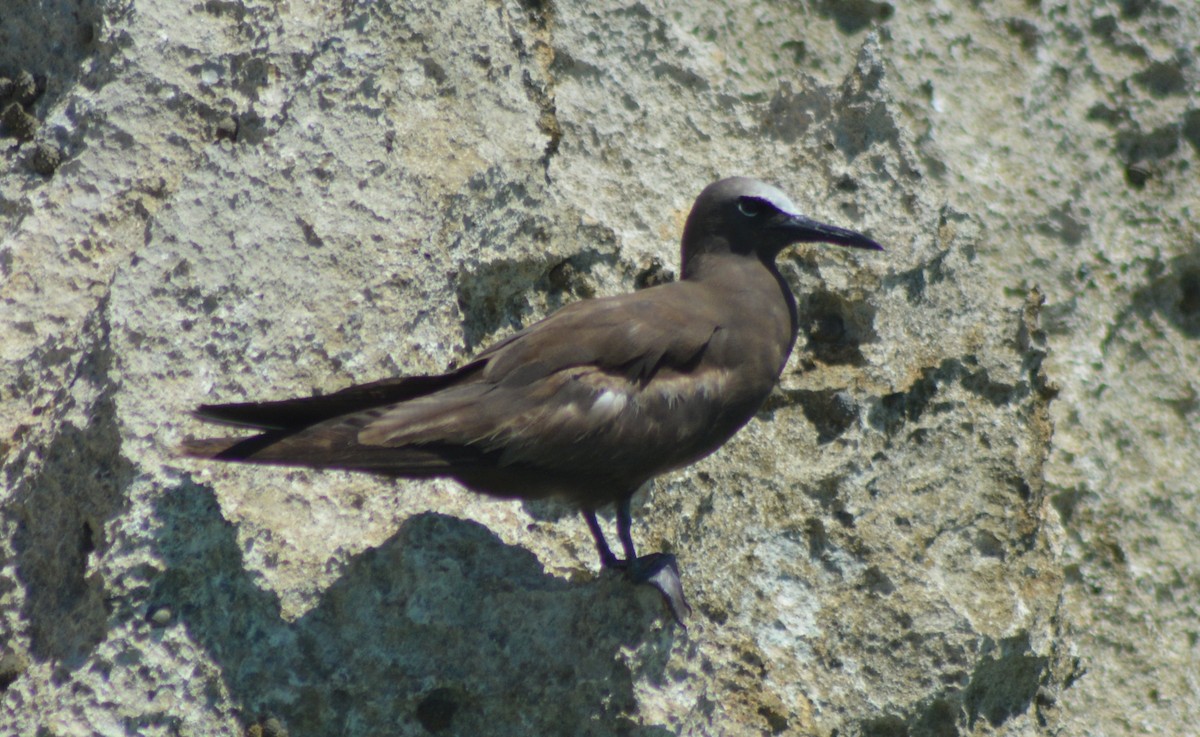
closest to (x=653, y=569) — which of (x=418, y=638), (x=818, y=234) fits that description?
(x=418, y=638)

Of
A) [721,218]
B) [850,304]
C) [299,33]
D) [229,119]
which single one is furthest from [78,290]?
[850,304]

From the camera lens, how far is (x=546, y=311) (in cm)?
446

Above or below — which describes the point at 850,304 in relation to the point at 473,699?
above

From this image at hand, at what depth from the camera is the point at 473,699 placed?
3.69m

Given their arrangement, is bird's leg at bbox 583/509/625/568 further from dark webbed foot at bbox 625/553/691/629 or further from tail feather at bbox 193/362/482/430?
tail feather at bbox 193/362/482/430

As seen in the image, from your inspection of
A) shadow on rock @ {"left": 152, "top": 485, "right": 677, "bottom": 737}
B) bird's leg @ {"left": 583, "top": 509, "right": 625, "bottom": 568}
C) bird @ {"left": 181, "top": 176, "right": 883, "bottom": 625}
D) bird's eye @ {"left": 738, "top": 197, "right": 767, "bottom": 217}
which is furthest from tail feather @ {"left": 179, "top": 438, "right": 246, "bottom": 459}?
bird's eye @ {"left": 738, "top": 197, "right": 767, "bottom": 217}

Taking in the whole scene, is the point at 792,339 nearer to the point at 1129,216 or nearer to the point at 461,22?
the point at 461,22

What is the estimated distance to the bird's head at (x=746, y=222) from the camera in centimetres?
452

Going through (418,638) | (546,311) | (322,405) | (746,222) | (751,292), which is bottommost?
(418,638)

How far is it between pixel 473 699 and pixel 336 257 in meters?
1.56

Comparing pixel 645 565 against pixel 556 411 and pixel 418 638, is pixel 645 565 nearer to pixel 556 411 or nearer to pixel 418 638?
pixel 556 411

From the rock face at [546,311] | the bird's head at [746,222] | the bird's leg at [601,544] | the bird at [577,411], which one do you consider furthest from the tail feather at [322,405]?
the bird's head at [746,222]

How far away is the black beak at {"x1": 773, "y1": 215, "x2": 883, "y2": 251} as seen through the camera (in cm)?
439

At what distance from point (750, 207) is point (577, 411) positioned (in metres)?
1.29
